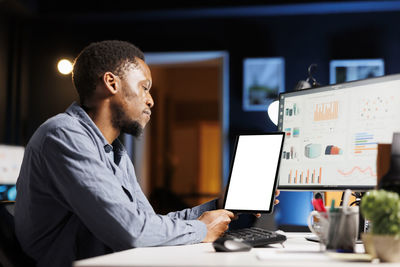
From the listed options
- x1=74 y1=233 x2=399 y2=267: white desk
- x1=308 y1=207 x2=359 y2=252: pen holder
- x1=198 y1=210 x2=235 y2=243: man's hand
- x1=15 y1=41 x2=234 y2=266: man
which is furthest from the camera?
x1=198 y1=210 x2=235 y2=243: man's hand

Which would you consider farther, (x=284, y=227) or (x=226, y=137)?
(x=226, y=137)

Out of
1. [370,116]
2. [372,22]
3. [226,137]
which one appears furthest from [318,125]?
[372,22]

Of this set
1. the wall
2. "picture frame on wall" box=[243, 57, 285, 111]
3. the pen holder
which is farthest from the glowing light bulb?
the pen holder

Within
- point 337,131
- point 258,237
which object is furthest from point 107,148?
point 337,131

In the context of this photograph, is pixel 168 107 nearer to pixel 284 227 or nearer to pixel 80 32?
pixel 80 32

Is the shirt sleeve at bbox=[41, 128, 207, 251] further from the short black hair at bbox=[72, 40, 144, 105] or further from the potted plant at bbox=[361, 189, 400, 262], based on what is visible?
the potted plant at bbox=[361, 189, 400, 262]

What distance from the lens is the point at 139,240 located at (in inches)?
50.3

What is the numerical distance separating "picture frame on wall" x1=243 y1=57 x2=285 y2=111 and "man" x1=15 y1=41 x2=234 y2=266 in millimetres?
3484

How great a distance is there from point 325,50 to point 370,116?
11.9 feet

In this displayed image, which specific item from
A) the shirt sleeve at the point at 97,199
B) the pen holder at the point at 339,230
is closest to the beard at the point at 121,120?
the shirt sleeve at the point at 97,199

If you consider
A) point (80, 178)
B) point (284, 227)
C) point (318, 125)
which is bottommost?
point (284, 227)

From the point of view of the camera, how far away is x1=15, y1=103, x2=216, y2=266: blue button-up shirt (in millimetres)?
1271

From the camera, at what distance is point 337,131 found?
1670 millimetres

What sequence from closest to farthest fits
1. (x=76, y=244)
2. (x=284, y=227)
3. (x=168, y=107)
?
(x=76, y=244)
(x=284, y=227)
(x=168, y=107)
